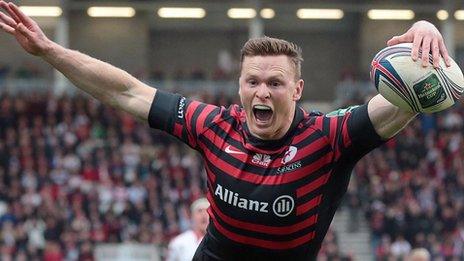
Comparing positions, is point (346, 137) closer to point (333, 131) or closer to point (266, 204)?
point (333, 131)

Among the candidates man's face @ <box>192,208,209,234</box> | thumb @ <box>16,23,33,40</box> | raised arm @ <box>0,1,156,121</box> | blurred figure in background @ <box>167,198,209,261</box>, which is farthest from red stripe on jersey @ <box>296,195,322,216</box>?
blurred figure in background @ <box>167,198,209,261</box>

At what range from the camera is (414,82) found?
4.75 meters

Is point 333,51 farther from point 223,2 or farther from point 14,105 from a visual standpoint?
point 14,105

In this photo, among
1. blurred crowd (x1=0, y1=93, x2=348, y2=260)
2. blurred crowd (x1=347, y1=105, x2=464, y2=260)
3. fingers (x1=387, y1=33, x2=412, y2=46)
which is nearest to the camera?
fingers (x1=387, y1=33, x2=412, y2=46)

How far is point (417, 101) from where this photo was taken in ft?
15.7

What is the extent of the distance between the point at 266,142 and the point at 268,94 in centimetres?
26

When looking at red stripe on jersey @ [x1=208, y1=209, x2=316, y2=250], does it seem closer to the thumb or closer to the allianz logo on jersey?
the allianz logo on jersey

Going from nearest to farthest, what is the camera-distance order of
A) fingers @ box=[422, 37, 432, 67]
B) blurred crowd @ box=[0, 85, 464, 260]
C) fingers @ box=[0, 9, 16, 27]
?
1. fingers @ box=[422, 37, 432, 67]
2. fingers @ box=[0, 9, 16, 27]
3. blurred crowd @ box=[0, 85, 464, 260]

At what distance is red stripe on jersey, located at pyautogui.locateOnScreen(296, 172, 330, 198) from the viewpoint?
504 cm

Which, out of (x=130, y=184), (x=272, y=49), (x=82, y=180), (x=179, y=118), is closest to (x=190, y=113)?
(x=179, y=118)

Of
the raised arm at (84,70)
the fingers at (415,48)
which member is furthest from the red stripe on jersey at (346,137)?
the raised arm at (84,70)

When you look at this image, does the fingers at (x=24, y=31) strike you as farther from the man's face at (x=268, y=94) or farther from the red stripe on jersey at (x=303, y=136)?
the red stripe on jersey at (x=303, y=136)

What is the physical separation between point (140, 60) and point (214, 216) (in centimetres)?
2998

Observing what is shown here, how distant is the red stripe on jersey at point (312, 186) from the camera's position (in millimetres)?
5035
